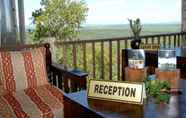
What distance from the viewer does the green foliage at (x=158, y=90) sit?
4.86 feet

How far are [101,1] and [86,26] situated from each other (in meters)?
0.66

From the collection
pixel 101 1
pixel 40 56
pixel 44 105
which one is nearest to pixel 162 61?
pixel 44 105

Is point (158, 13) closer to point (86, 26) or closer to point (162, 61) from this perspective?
point (86, 26)

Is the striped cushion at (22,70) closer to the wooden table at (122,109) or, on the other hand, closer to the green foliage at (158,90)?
the wooden table at (122,109)

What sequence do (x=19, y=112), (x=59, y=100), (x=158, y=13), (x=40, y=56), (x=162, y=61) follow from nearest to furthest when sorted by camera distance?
(x=162, y=61) < (x=19, y=112) < (x=59, y=100) < (x=40, y=56) < (x=158, y=13)

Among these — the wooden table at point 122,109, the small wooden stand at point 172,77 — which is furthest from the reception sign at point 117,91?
the small wooden stand at point 172,77

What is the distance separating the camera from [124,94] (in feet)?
4.74

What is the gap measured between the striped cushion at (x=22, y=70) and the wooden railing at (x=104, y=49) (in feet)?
2.72

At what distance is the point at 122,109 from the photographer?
140 cm

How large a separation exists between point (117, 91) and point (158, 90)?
0.21 meters

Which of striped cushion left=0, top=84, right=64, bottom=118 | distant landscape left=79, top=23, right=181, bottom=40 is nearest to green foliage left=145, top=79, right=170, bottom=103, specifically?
striped cushion left=0, top=84, right=64, bottom=118

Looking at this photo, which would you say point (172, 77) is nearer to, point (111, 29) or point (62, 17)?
point (111, 29)

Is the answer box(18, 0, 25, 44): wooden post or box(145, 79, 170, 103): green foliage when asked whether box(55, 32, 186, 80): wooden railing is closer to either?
box(18, 0, 25, 44): wooden post

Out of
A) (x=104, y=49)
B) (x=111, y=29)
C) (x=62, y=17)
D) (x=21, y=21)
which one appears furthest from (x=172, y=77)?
(x=62, y=17)
